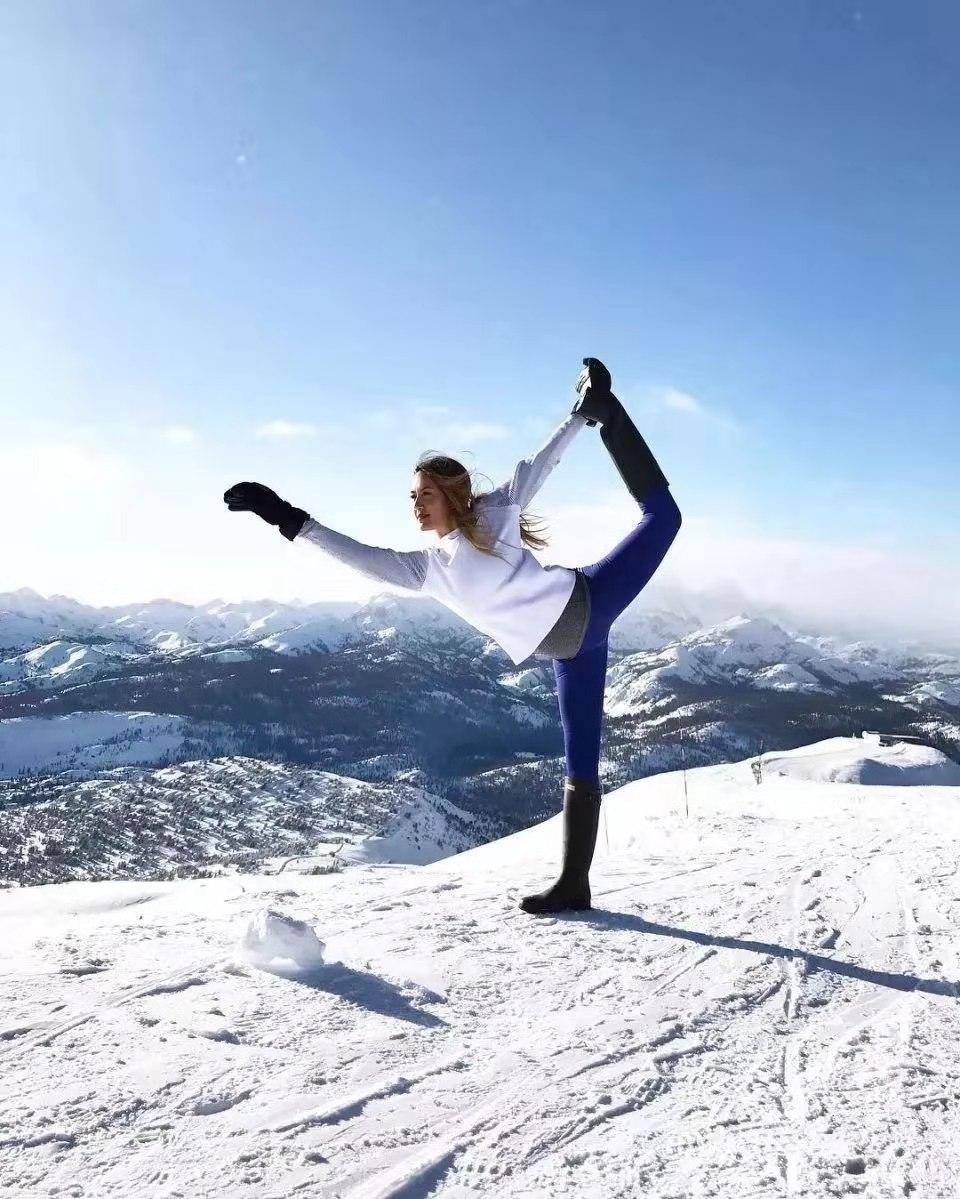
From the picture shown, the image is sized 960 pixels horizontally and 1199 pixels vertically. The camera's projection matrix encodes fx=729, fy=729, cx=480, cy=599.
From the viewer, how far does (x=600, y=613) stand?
153 inches

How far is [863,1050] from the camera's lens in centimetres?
245

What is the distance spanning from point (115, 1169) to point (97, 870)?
145534 millimetres

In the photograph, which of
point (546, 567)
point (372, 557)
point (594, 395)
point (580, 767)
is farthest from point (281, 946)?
point (594, 395)

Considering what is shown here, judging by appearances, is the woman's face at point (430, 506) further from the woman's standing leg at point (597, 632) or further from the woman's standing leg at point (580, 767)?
the woman's standing leg at point (580, 767)

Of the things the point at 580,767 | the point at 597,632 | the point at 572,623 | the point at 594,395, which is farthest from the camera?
the point at 580,767

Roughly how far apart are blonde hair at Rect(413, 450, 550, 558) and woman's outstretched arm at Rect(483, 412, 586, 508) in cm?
10

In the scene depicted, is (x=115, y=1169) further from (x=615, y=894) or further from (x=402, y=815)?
A: (x=402, y=815)

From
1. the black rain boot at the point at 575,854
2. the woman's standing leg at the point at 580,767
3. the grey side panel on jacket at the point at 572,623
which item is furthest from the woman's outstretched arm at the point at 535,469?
the black rain boot at the point at 575,854

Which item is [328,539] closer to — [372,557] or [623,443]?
[372,557]

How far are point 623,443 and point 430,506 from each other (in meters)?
1.29

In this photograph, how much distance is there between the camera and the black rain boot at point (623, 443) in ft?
13.9

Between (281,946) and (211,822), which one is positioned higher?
(281,946)

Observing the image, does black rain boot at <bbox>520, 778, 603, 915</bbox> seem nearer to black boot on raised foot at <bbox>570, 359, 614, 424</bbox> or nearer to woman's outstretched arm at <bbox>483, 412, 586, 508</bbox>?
woman's outstretched arm at <bbox>483, 412, 586, 508</bbox>

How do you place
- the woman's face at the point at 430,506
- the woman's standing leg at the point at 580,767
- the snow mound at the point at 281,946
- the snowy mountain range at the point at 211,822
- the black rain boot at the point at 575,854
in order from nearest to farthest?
the snow mound at the point at 281,946
the woman's face at the point at 430,506
the black rain boot at the point at 575,854
the woman's standing leg at the point at 580,767
the snowy mountain range at the point at 211,822
